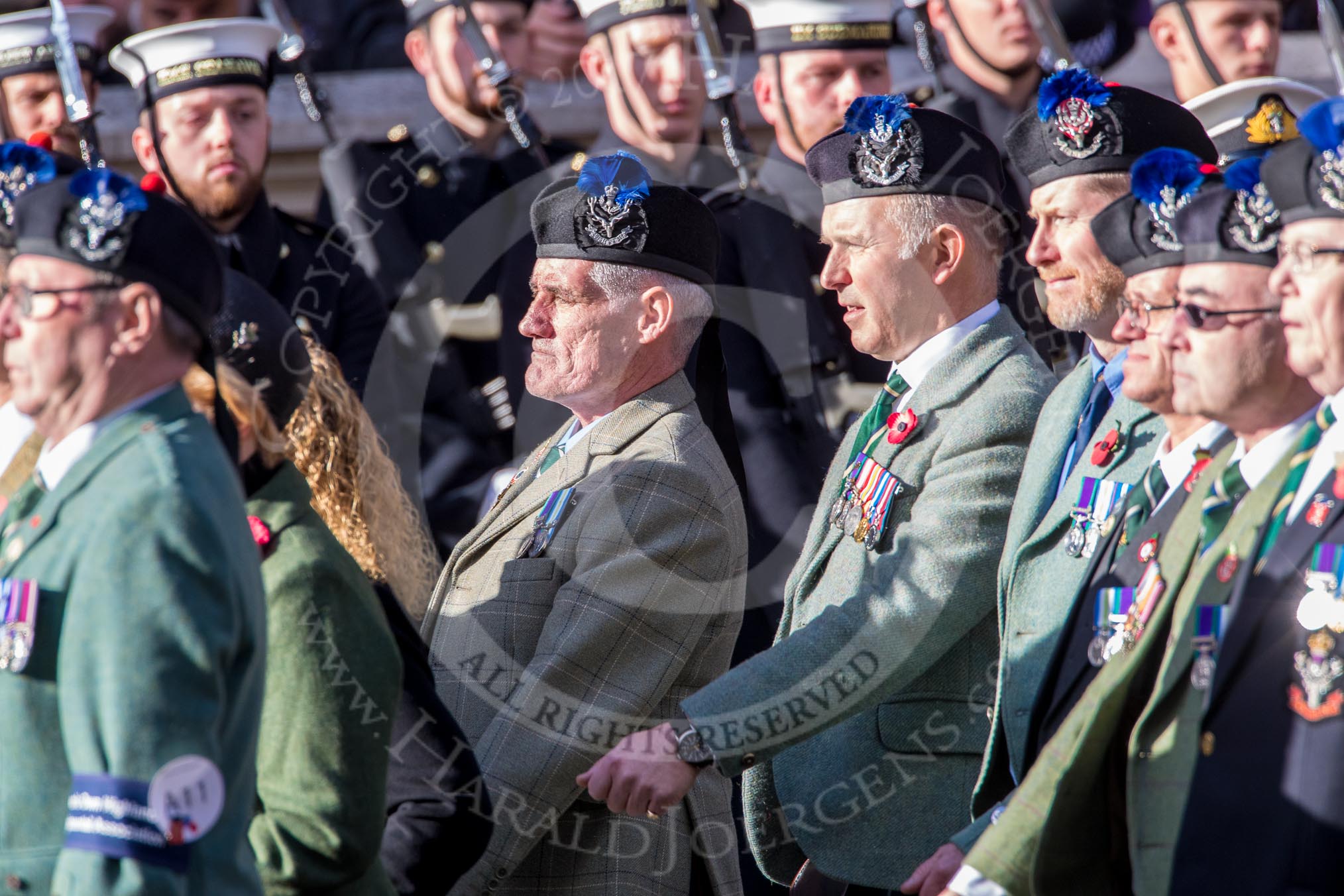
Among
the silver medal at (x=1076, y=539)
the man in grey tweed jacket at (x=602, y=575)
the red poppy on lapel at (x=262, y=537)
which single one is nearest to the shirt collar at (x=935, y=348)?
the man in grey tweed jacket at (x=602, y=575)

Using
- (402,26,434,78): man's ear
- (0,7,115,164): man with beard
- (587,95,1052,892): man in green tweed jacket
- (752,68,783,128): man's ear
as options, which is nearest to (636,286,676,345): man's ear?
(587,95,1052,892): man in green tweed jacket

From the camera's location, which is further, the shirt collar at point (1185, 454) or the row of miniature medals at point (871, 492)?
the row of miniature medals at point (871, 492)

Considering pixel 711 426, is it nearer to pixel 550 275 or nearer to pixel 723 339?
pixel 550 275

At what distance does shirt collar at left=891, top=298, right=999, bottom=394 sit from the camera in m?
3.87

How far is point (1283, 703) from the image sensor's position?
267 centimetres

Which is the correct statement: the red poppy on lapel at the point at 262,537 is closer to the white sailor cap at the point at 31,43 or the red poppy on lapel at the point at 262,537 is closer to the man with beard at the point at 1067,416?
the man with beard at the point at 1067,416

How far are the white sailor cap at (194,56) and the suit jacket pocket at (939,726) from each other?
3244 millimetres

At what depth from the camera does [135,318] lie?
8.90 ft

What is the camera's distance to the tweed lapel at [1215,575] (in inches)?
108

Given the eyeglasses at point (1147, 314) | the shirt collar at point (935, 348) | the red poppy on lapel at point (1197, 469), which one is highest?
the eyeglasses at point (1147, 314)

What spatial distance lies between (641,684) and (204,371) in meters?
1.07

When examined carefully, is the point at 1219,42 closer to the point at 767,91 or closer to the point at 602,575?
the point at 767,91

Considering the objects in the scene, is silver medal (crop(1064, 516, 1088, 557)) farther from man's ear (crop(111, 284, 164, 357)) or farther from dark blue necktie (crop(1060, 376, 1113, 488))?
man's ear (crop(111, 284, 164, 357))

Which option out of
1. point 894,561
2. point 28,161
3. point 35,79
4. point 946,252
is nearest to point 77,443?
point 28,161
